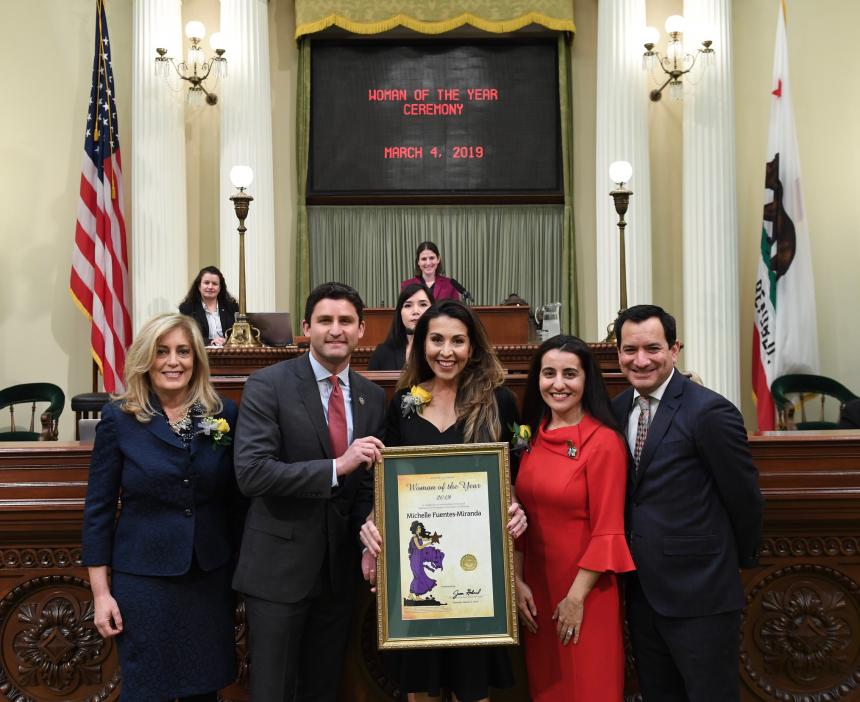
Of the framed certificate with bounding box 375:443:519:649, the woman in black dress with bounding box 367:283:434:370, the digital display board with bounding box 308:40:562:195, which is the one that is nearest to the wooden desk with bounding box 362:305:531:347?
the woman in black dress with bounding box 367:283:434:370

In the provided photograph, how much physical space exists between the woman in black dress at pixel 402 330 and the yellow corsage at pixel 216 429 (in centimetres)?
220

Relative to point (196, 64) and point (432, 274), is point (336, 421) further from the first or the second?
point (196, 64)

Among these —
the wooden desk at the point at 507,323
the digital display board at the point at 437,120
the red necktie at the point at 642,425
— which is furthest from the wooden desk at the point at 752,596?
the digital display board at the point at 437,120

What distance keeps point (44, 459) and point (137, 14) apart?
23.9 feet

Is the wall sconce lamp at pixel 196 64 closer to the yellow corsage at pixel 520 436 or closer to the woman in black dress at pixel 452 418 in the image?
the woman in black dress at pixel 452 418

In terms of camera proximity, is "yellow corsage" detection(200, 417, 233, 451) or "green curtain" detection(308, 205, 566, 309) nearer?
"yellow corsage" detection(200, 417, 233, 451)

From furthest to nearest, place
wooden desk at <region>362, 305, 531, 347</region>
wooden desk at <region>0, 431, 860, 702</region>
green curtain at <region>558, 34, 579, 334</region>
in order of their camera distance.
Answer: green curtain at <region>558, 34, 579, 334</region>, wooden desk at <region>362, 305, 531, 347</region>, wooden desk at <region>0, 431, 860, 702</region>

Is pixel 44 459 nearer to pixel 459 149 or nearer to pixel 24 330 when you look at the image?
pixel 24 330

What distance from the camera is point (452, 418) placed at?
2.84m

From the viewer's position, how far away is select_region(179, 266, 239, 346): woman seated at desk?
689 centimetres

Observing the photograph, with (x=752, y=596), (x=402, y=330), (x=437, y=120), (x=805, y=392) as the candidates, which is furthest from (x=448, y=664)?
(x=437, y=120)

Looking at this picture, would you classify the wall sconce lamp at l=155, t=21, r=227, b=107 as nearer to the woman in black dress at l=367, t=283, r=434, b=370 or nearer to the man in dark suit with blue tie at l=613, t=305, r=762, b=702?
the woman in black dress at l=367, t=283, r=434, b=370

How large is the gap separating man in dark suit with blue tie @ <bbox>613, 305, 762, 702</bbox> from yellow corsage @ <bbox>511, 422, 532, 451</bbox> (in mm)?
366

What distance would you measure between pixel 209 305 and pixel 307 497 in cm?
468
